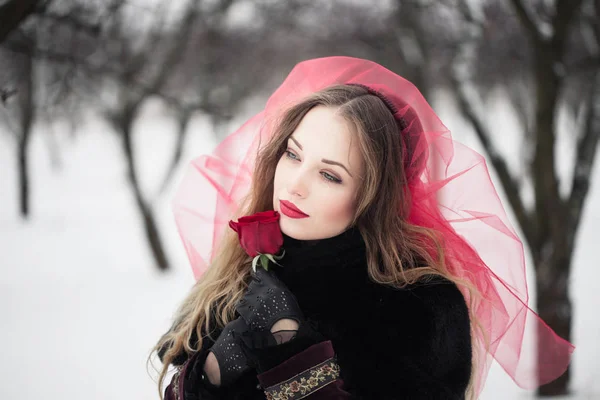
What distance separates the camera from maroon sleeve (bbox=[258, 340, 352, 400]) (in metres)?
1.35

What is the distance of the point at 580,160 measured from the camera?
11.9ft

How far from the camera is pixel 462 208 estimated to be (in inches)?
66.4

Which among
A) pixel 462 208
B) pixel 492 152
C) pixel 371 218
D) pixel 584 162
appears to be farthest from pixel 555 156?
pixel 371 218

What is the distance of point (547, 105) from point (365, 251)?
2.67 meters

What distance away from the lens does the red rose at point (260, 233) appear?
152cm

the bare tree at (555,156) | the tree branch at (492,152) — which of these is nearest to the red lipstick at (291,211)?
the bare tree at (555,156)

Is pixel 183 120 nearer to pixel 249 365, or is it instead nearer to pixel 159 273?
pixel 159 273

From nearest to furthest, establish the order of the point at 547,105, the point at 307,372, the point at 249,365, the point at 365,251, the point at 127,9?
the point at 307,372, the point at 249,365, the point at 365,251, the point at 547,105, the point at 127,9

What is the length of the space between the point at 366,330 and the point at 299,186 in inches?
19.1

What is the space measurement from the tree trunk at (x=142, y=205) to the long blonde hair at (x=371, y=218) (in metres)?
5.86

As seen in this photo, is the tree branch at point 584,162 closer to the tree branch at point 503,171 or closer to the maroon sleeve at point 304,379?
the tree branch at point 503,171

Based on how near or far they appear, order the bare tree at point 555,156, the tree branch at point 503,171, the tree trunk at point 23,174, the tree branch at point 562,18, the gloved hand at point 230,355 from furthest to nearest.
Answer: the tree trunk at point 23,174 < the tree branch at point 503,171 < the bare tree at point 555,156 < the tree branch at point 562,18 < the gloved hand at point 230,355

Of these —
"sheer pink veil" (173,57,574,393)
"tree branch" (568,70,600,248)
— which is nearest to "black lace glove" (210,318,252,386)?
"sheer pink veil" (173,57,574,393)

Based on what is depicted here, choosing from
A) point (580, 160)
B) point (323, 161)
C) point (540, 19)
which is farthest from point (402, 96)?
point (540, 19)
